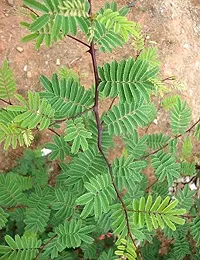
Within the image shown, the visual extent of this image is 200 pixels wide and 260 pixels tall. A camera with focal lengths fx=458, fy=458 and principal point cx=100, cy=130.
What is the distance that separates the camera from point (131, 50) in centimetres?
348

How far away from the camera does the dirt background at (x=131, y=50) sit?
318cm

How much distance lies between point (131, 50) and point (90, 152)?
170 cm

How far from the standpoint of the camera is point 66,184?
208 cm

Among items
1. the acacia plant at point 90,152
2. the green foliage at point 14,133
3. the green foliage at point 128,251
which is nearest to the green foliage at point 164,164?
the acacia plant at point 90,152

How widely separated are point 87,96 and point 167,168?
2.18 ft

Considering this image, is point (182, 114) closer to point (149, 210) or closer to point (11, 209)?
point (149, 210)

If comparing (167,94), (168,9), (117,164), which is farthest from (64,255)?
(168,9)

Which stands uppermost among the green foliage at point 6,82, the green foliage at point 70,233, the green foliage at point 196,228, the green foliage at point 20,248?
the green foliage at point 6,82

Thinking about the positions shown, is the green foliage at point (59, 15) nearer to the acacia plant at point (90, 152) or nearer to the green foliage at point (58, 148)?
the acacia plant at point (90, 152)

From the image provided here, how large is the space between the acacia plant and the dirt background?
74 centimetres

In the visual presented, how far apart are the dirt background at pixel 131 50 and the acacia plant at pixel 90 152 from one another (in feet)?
2.42

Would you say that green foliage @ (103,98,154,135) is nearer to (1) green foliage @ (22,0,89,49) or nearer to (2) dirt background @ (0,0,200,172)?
(1) green foliage @ (22,0,89,49)

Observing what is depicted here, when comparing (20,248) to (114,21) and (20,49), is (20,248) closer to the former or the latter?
(114,21)

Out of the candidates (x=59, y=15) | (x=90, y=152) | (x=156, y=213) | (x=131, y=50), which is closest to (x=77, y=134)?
(x=90, y=152)
